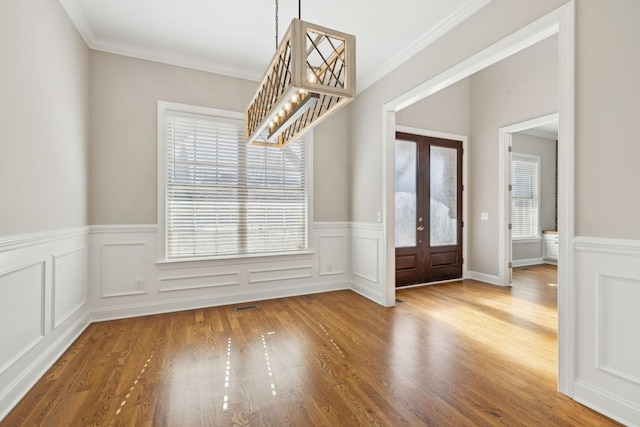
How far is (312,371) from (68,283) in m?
2.40

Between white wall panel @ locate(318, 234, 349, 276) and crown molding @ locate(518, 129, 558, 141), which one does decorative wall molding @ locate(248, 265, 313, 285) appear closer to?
white wall panel @ locate(318, 234, 349, 276)

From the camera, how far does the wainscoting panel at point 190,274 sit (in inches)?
129

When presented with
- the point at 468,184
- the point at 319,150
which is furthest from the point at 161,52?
the point at 468,184

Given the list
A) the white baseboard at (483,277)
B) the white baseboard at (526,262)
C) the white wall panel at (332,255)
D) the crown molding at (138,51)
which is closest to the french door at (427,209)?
the white baseboard at (483,277)

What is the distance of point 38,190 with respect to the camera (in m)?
2.18

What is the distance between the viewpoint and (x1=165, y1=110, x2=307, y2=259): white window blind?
11.9 feet

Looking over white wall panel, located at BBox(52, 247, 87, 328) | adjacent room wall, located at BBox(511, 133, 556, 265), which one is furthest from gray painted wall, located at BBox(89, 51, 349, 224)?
adjacent room wall, located at BBox(511, 133, 556, 265)

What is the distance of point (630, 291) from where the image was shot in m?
1.67

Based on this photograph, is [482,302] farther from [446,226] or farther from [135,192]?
[135,192]

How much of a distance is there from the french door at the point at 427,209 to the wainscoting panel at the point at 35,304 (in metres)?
4.07

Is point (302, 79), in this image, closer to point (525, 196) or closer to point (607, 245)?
point (607, 245)

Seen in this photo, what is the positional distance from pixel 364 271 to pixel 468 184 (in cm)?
268

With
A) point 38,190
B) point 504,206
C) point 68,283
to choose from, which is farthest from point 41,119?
point 504,206

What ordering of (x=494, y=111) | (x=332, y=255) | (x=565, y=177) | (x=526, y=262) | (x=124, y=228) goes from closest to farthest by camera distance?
1. (x=565, y=177)
2. (x=124, y=228)
3. (x=332, y=255)
4. (x=494, y=111)
5. (x=526, y=262)
